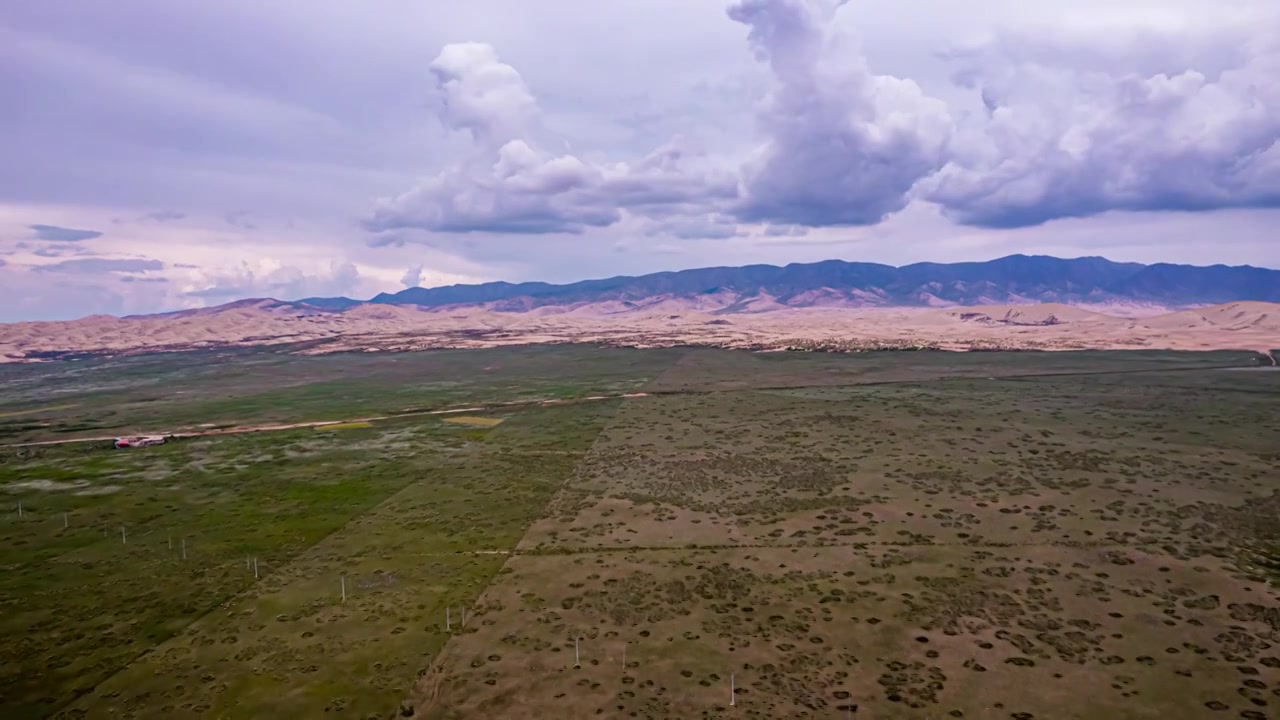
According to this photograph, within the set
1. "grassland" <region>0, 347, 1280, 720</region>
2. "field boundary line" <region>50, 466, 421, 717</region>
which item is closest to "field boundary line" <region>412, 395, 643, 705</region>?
"grassland" <region>0, 347, 1280, 720</region>

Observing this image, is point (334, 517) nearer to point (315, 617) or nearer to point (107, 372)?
point (315, 617)

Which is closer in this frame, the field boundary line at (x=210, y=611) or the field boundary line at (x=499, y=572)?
the field boundary line at (x=210, y=611)

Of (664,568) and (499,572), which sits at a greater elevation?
(664,568)

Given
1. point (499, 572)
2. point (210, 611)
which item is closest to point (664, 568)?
point (499, 572)

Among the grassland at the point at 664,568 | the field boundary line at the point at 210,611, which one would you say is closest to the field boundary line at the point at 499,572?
the grassland at the point at 664,568

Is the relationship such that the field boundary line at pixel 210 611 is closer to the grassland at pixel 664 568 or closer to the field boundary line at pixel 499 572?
the grassland at pixel 664 568

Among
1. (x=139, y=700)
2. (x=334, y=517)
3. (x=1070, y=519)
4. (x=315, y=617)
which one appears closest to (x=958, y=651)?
(x=1070, y=519)

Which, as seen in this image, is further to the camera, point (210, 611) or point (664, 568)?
point (664, 568)

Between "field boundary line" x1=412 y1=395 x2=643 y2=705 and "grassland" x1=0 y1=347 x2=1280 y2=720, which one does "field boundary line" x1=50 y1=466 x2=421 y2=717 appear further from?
"field boundary line" x1=412 y1=395 x2=643 y2=705

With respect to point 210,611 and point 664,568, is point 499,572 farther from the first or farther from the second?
point 210,611
